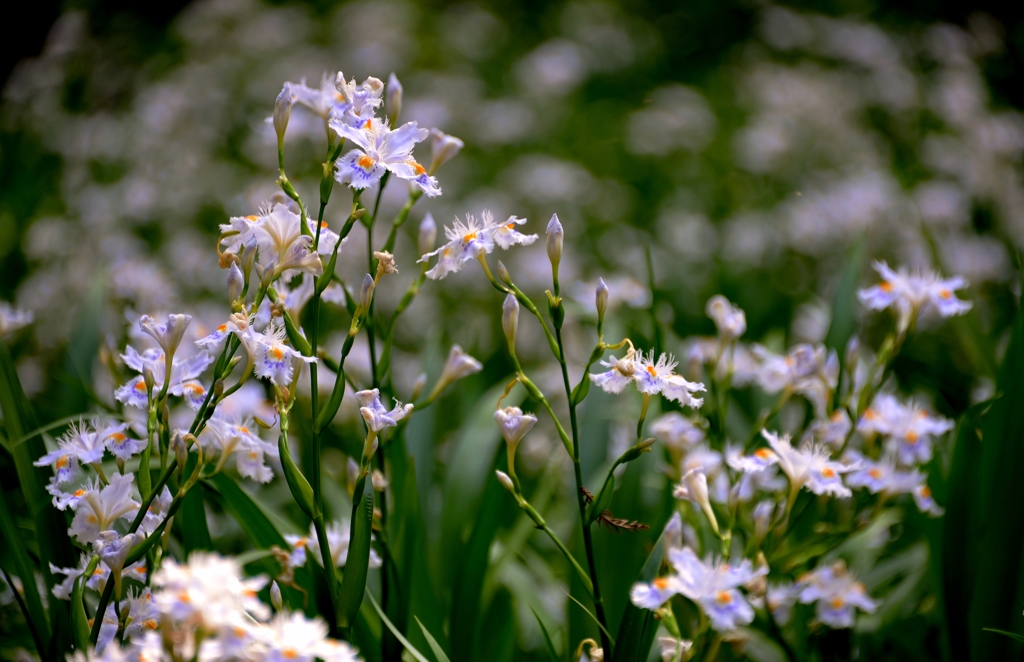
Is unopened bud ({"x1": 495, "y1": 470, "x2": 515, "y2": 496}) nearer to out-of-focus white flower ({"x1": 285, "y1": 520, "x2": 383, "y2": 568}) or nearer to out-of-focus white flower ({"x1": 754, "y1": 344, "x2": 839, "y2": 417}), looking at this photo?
out-of-focus white flower ({"x1": 285, "y1": 520, "x2": 383, "y2": 568})

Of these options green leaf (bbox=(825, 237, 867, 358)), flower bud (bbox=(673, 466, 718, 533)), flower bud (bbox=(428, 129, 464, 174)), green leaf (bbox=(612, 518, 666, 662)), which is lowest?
green leaf (bbox=(825, 237, 867, 358))

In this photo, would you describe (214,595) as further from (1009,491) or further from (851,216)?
(851,216)

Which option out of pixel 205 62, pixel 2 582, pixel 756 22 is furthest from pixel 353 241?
pixel 756 22

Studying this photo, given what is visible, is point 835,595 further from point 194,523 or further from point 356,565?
point 194,523

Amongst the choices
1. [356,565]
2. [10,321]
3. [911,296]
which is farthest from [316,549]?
[911,296]

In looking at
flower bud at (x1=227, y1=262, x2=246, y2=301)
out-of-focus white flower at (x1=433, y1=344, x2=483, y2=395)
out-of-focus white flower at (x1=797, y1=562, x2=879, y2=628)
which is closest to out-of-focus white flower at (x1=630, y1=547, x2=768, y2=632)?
out-of-focus white flower at (x1=433, y1=344, x2=483, y2=395)

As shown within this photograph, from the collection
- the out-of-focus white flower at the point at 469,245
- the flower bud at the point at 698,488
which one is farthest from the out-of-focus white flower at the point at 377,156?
the flower bud at the point at 698,488
